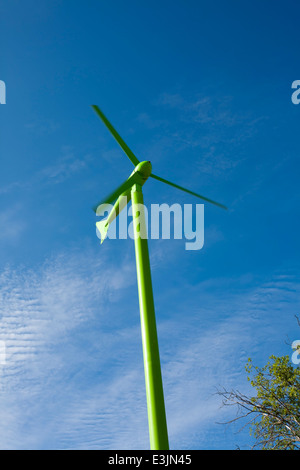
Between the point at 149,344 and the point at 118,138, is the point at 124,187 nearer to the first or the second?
the point at 118,138

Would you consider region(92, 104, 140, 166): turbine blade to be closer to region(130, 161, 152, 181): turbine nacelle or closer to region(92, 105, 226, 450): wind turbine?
region(92, 105, 226, 450): wind turbine

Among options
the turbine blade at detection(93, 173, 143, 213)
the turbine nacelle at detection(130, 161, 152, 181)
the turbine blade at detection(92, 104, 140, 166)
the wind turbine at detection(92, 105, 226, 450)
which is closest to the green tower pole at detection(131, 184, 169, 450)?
the wind turbine at detection(92, 105, 226, 450)

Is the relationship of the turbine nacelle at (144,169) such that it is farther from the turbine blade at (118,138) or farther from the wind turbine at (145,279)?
the turbine blade at (118,138)

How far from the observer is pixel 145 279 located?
31.7 feet

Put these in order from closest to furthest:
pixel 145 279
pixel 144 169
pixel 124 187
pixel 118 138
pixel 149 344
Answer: pixel 149 344
pixel 145 279
pixel 124 187
pixel 144 169
pixel 118 138

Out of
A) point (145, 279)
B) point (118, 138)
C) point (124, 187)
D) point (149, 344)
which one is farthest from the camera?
point (118, 138)

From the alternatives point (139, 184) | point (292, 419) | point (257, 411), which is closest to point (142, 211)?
point (139, 184)

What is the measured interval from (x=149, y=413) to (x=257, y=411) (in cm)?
990

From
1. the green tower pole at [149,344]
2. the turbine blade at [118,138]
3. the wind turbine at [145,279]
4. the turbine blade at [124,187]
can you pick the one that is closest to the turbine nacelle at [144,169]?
the wind turbine at [145,279]

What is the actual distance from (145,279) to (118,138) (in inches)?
269

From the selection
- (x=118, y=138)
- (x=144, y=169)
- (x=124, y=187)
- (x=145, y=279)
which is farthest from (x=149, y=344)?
(x=118, y=138)

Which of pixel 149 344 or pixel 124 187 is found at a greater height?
pixel 124 187

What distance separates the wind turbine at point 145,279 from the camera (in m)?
7.47

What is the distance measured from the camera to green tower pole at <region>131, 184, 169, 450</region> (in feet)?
24.1
